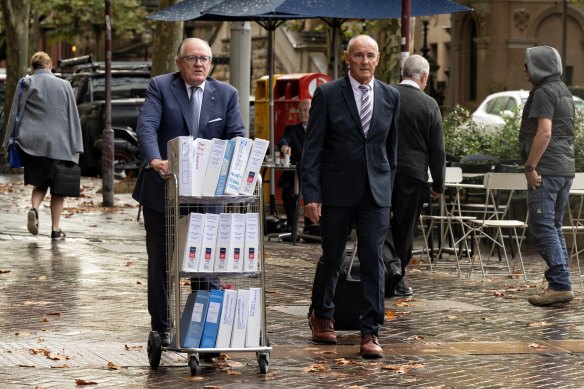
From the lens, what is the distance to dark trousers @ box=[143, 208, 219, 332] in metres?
9.09

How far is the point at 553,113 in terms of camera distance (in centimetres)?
1197

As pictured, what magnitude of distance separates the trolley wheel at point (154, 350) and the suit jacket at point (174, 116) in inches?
29.7

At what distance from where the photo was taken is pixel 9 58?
33.5 metres

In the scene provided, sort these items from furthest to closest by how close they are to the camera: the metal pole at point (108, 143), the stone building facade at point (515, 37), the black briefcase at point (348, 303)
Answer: the stone building facade at point (515, 37) → the metal pole at point (108, 143) → the black briefcase at point (348, 303)

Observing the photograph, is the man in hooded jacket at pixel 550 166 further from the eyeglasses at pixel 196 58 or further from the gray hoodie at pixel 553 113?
the eyeglasses at pixel 196 58

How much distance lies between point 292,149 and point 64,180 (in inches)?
105

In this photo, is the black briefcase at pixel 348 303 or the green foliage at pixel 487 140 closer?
the black briefcase at pixel 348 303

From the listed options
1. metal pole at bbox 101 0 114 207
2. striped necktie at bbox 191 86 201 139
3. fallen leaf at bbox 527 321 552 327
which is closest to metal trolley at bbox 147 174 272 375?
striped necktie at bbox 191 86 201 139

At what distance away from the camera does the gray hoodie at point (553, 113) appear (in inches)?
472

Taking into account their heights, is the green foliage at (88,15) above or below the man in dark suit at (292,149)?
above

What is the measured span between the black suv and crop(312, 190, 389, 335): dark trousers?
1846 centimetres

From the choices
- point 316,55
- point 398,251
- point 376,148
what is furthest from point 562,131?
point 316,55

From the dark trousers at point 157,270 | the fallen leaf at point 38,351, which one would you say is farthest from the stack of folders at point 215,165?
the fallen leaf at point 38,351

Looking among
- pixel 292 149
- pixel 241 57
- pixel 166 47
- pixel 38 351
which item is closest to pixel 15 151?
pixel 292 149
